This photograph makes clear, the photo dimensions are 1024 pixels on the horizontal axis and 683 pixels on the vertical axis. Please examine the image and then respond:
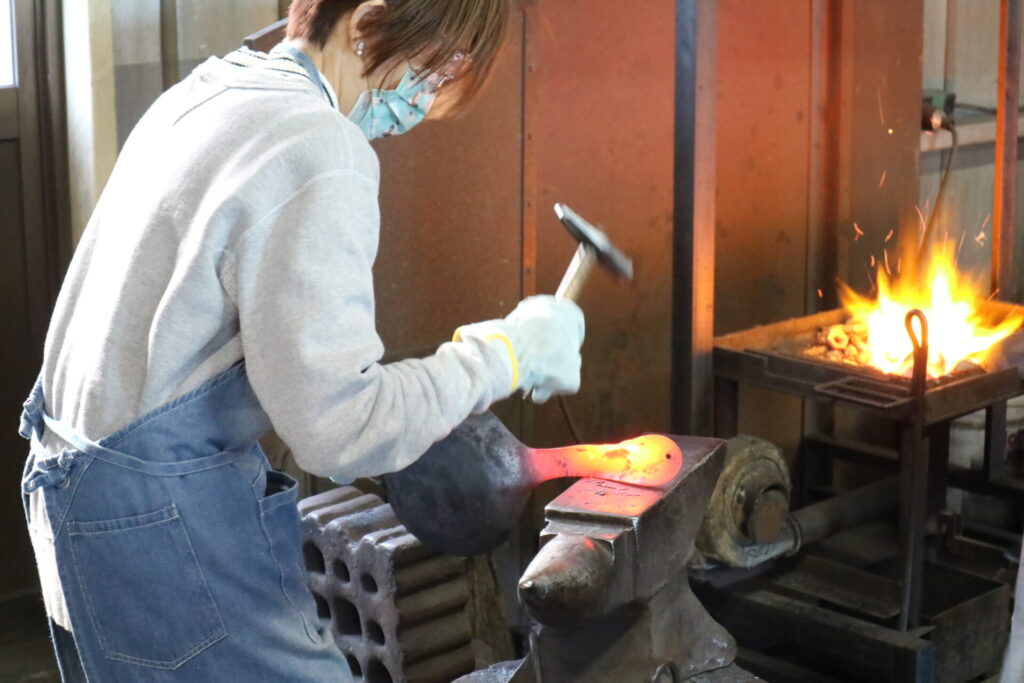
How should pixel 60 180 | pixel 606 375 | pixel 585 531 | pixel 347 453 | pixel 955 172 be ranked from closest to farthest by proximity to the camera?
pixel 347 453 < pixel 585 531 < pixel 60 180 < pixel 606 375 < pixel 955 172

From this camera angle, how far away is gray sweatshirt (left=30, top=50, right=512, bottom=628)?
1321mm

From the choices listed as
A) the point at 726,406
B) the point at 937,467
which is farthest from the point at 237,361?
the point at 937,467

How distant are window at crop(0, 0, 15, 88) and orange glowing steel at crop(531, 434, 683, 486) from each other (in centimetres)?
195

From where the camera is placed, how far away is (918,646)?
2.67 meters

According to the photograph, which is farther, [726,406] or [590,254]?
[726,406]

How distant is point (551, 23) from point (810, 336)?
1.01 metres

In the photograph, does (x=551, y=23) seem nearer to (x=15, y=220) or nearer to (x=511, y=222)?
(x=511, y=222)

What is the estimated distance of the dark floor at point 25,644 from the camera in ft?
10.4

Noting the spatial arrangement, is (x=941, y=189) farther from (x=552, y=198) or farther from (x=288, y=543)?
(x=288, y=543)

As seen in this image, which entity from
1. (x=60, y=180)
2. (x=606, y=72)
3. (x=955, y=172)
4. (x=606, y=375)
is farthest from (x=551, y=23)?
(x=955, y=172)

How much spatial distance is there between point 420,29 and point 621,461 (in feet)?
2.51

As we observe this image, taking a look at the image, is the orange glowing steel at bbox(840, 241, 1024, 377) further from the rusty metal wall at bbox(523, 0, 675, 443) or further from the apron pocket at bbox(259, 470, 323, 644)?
the apron pocket at bbox(259, 470, 323, 644)

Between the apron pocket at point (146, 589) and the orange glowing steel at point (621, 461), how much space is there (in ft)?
1.85

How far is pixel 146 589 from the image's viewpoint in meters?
1.45
